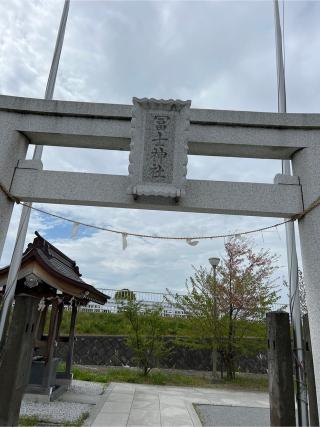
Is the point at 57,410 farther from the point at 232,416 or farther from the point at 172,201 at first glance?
the point at 172,201

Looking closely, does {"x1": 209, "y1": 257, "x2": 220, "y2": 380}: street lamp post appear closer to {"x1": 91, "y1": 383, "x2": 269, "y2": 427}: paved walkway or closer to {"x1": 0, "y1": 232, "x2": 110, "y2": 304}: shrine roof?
{"x1": 91, "y1": 383, "x2": 269, "y2": 427}: paved walkway

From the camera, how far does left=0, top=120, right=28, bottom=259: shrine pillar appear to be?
4797mm

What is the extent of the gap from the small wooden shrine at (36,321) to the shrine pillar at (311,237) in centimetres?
359

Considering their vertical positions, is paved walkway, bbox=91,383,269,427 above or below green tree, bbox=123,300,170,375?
below

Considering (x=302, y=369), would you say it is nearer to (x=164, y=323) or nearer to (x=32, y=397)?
(x=32, y=397)

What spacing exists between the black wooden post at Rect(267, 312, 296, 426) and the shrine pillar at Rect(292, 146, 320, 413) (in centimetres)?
63

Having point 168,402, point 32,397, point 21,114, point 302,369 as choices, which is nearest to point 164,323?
point 168,402

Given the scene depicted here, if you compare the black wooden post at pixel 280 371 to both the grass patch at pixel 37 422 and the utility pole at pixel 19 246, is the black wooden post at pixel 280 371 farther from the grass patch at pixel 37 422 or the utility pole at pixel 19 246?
the grass patch at pixel 37 422

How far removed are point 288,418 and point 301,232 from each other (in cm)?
239

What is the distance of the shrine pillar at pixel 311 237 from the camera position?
14.4ft

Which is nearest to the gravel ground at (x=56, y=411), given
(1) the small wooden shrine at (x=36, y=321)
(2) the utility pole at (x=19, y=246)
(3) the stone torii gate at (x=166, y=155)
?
(1) the small wooden shrine at (x=36, y=321)

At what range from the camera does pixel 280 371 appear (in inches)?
151

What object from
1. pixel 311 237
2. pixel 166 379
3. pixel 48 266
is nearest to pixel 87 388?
pixel 166 379

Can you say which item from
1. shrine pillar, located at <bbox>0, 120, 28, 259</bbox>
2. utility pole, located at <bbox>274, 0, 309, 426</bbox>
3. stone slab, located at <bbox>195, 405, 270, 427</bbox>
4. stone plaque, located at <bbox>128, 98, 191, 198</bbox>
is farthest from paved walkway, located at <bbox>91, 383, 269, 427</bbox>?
stone plaque, located at <bbox>128, 98, 191, 198</bbox>
